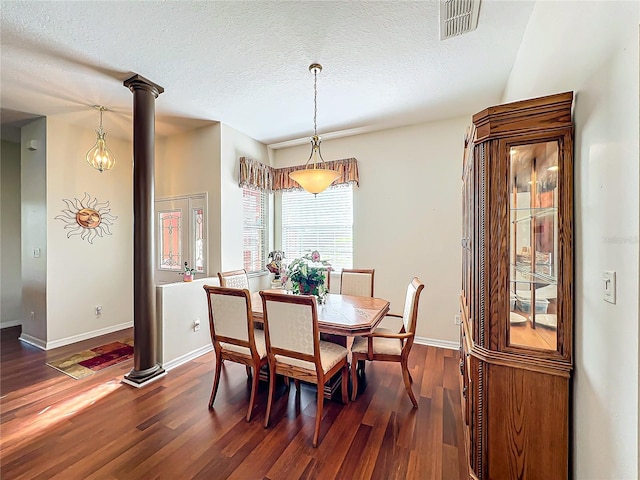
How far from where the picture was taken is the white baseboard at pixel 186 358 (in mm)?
3017

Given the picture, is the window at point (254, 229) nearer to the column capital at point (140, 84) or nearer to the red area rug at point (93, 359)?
the column capital at point (140, 84)

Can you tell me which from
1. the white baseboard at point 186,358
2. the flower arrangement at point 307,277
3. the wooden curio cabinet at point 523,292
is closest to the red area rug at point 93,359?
the white baseboard at point 186,358

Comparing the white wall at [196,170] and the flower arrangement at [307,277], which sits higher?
the white wall at [196,170]

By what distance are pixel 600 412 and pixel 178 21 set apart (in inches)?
127

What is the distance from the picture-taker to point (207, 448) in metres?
1.86

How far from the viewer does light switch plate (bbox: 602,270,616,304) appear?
3.16 ft

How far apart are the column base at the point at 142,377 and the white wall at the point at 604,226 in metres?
3.27

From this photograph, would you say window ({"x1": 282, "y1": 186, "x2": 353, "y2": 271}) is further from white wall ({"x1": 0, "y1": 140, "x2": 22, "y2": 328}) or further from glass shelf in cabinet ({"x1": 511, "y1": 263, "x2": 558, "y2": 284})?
white wall ({"x1": 0, "y1": 140, "x2": 22, "y2": 328})

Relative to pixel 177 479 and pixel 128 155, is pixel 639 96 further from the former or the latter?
pixel 128 155

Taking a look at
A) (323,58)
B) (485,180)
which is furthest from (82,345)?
(485,180)

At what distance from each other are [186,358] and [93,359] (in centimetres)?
112

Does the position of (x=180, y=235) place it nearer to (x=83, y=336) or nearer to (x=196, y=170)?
(x=196, y=170)

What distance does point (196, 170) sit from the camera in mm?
4012

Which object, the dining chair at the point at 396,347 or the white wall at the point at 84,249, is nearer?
the dining chair at the point at 396,347
